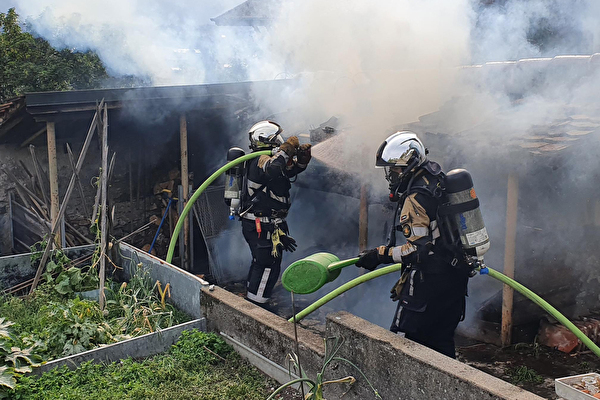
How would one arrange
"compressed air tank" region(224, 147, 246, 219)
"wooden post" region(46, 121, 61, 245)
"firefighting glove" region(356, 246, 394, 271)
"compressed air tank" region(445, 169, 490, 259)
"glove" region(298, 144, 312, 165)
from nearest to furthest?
"compressed air tank" region(445, 169, 490, 259), "firefighting glove" region(356, 246, 394, 271), "glove" region(298, 144, 312, 165), "compressed air tank" region(224, 147, 246, 219), "wooden post" region(46, 121, 61, 245)

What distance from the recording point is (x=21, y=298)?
6.51m

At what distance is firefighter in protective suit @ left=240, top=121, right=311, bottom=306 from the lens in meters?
6.18

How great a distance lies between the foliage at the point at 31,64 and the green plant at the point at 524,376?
1130cm

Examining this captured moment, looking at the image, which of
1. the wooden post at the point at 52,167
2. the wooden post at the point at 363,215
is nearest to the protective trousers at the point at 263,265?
the wooden post at the point at 363,215

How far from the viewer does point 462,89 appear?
760 centimetres

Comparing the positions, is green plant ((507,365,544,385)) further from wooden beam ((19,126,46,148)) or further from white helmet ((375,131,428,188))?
wooden beam ((19,126,46,148))

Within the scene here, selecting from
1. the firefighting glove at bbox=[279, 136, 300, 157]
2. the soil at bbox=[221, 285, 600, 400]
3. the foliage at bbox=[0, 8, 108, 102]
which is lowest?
the soil at bbox=[221, 285, 600, 400]

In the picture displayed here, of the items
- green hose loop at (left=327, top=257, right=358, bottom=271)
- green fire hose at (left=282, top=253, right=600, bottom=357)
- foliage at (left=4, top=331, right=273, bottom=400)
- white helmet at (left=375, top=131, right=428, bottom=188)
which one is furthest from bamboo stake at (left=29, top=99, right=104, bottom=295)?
white helmet at (left=375, top=131, right=428, bottom=188)

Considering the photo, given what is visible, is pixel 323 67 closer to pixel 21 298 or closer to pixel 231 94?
pixel 231 94

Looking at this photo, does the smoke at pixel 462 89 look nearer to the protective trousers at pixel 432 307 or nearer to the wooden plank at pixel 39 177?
the protective trousers at pixel 432 307

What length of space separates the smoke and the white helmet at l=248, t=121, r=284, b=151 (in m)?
1.10

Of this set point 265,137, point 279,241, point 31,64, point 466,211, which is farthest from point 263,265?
point 31,64

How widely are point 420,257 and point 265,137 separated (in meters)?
2.67

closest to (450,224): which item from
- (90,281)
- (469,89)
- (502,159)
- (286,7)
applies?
(502,159)
